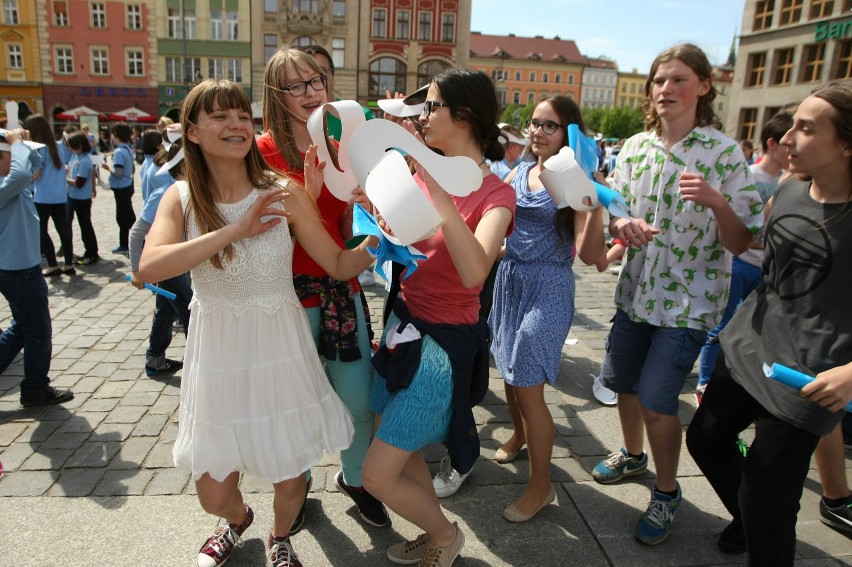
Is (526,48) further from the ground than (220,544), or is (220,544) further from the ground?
(526,48)

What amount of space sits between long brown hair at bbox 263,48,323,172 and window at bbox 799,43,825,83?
119 ft

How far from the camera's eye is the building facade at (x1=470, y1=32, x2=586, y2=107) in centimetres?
8950

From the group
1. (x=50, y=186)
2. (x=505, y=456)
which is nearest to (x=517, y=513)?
(x=505, y=456)

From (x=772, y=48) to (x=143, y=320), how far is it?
37.7m

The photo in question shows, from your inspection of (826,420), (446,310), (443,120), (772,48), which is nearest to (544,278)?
(446,310)

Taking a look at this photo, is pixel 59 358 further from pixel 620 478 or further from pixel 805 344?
pixel 805 344

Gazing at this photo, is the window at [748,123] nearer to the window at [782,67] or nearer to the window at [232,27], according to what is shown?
the window at [782,67]

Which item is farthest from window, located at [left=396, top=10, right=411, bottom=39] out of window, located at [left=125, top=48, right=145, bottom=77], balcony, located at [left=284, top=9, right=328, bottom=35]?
window, located at [left=125, top=48, right=145, bottom=77]

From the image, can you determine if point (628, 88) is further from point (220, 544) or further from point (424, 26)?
point (220, 544)

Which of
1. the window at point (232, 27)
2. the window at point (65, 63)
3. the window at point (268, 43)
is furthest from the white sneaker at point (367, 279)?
the window at point (65, 63)

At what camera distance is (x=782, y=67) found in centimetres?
3272

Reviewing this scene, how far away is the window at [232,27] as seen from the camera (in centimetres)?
4084

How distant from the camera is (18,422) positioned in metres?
3.60

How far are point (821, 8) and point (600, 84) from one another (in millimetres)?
84989
